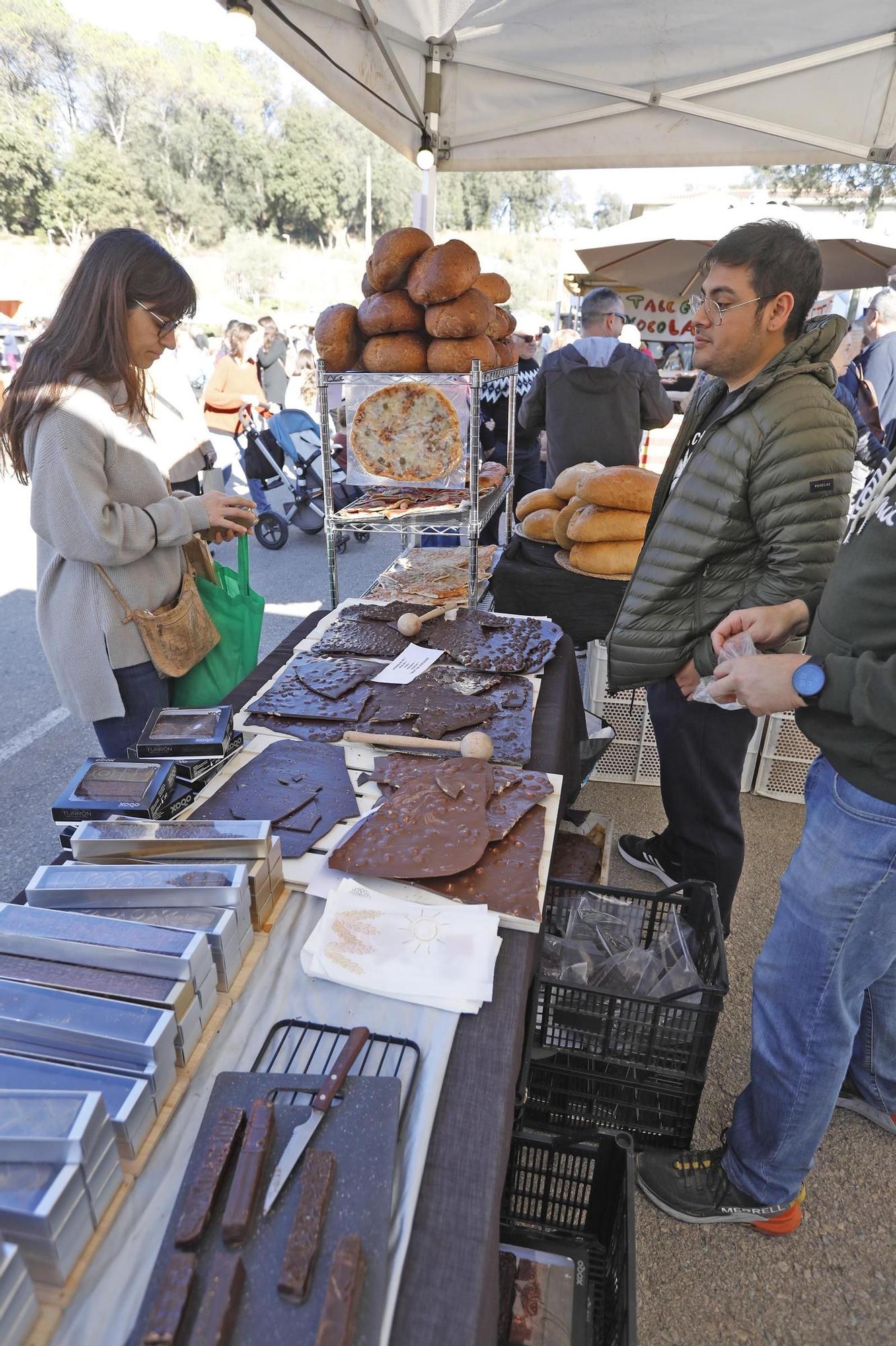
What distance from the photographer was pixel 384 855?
1443 millimetres

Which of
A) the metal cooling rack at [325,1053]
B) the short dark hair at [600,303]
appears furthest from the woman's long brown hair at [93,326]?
the short dark hair at [600,303]

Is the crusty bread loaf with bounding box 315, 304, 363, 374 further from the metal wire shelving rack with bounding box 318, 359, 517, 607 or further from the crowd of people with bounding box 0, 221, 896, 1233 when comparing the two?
the crowd of people with bounding box 0, 221, 896, 1233

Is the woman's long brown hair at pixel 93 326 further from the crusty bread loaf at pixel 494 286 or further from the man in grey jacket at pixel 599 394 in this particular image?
the man in grey jacket at pixel 599 394

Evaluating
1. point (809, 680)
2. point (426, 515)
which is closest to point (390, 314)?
point (426, 515)

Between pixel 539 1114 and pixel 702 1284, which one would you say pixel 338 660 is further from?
pixel 702 1284

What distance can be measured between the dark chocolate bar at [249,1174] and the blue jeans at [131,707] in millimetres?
1417

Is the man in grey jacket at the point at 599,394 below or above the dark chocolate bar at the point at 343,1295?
above

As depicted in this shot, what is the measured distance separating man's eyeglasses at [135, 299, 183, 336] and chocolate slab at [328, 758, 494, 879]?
4.45 feet

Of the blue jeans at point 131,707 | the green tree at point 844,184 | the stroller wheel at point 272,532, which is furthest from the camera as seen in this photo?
the green tree at point 844,184

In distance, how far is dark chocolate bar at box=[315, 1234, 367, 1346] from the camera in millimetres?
754

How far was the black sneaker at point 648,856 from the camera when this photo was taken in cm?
284

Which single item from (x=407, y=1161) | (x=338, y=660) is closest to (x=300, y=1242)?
(x=407, y=1161)

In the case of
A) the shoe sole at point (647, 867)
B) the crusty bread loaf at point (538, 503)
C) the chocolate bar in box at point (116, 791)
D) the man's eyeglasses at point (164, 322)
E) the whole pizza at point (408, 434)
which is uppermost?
the man's eyeglasses at point (164, 322)

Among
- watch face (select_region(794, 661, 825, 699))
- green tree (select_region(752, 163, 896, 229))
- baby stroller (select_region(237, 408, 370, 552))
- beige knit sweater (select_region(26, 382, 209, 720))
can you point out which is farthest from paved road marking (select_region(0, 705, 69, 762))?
green tree (select_region(752, 163, 896, 229))
